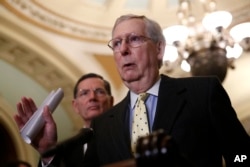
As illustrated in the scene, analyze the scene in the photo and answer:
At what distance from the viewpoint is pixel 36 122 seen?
1565 mm

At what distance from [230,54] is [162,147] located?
4.62 metres

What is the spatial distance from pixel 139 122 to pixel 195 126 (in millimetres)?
206

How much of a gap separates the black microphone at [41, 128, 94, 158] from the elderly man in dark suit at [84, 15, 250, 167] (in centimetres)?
24

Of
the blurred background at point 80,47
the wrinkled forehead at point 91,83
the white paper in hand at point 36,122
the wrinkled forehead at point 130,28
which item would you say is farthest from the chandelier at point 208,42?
the white paper in hand at point 36,122

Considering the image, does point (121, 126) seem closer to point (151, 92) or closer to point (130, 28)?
point (151, 92)

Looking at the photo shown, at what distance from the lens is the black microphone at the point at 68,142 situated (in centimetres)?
125

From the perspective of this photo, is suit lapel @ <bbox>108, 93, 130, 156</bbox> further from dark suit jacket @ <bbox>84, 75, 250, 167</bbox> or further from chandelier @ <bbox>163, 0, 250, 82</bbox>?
chandelier @ <bbox>163, 0, 250, 82</bbox>

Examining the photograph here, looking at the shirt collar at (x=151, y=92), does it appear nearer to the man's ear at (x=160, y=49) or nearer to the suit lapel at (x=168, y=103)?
the suit lapel at (x=168, y=103)

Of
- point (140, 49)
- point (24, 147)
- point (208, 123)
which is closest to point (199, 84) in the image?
point (208, 123)

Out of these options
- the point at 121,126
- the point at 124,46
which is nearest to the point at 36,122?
the point at 121,126

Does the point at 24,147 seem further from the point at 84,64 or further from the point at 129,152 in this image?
the point at 129,152

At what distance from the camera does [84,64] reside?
6.80m

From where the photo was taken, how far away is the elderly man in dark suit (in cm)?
153

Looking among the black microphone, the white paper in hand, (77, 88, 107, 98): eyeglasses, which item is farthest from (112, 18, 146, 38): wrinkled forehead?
(77, 88, 107, 98): eyeglasses
